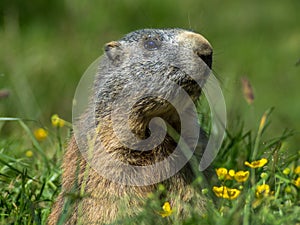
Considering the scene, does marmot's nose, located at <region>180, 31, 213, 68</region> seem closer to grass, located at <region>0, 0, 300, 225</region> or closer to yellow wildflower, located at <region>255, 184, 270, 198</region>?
grass, located at <region>0, 0, 300, 225</region>

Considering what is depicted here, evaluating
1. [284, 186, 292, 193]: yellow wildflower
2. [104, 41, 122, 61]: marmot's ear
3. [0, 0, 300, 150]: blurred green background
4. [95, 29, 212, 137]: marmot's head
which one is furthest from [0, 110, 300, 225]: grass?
[0, 0, 300, 150]: blurred green background

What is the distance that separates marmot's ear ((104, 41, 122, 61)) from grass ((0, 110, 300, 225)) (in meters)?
0.73

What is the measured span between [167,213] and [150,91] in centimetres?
100

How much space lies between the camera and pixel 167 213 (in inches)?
165

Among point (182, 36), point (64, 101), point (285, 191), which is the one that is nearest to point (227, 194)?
point (285, 191)

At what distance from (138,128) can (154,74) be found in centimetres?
34

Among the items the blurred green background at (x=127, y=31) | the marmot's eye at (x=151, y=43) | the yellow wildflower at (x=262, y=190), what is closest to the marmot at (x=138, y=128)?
the marmot's eye at (x=151, y=43)

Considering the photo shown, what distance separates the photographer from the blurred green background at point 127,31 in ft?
28.9

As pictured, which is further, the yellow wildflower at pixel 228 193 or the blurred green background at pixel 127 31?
the blurred green background at pixel 127 31

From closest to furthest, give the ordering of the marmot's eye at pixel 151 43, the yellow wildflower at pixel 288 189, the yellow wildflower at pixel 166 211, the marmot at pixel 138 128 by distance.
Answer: the yellow wildflower at pixel 166 211 → the marmot at pixel 138 128 → the yellow wildflower at pixel 288 189 → the marmot's eye at pixel 151 43

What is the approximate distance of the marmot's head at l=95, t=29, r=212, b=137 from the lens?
4.89 m

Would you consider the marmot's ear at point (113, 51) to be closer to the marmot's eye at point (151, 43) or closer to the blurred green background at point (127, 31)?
the marmot's eye at point (151, 43)

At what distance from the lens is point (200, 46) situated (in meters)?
4.88

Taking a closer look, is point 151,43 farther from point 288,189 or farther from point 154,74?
point 288,189
